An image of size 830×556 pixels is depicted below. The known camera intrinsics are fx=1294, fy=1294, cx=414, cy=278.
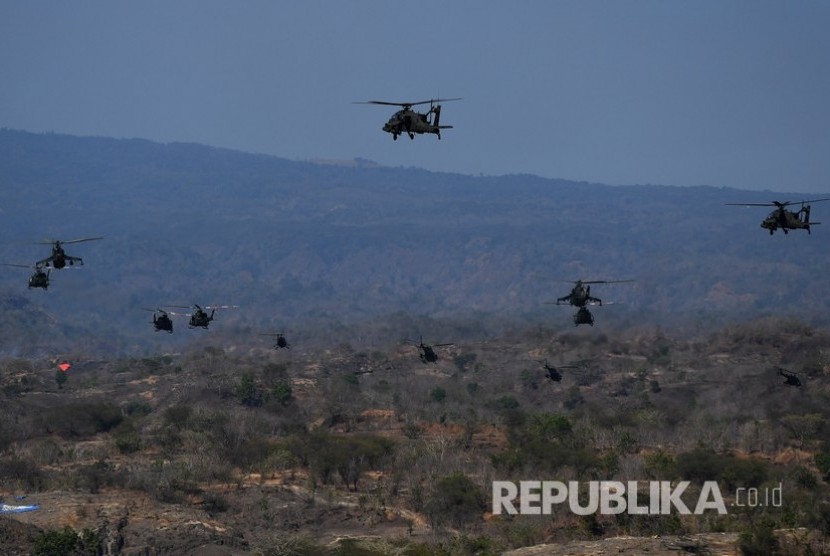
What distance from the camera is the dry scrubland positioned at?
49344 millimetres

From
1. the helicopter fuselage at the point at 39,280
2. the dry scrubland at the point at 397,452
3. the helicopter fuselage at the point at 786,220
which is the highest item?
the helicopter fuselage at the point at 786,220

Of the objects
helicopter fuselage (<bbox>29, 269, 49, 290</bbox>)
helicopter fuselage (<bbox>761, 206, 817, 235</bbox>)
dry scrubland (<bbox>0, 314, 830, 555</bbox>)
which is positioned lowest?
dry scrubland (<bbox>0, 314, 830, 555</bbox>)

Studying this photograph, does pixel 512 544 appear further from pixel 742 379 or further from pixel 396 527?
pixel 742 379

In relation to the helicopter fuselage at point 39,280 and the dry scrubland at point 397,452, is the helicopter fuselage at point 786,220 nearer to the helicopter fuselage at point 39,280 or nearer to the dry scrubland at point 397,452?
the dry scrubland at point 397,452

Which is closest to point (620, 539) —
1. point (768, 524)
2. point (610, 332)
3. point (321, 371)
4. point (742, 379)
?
point (768, 524)

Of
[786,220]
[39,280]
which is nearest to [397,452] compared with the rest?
[39,280]

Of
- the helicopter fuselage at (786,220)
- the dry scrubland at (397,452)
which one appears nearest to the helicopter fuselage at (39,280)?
the dry scrubland at (397,452)

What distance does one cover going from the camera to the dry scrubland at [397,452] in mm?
49344

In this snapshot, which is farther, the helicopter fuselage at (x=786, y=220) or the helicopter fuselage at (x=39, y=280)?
the helicopter fuselage at (x=39, y=280)

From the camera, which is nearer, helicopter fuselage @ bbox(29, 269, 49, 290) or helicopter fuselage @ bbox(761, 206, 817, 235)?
helicopter fuselage @ bbox(761, 206, 817, 235)

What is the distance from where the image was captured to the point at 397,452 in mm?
69125

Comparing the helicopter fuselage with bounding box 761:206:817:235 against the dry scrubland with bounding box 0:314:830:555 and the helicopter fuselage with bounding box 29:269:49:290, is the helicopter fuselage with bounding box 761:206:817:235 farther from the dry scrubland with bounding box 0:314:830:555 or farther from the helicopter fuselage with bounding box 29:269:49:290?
the helicopter fuselage with bounding box 29:269:49:290

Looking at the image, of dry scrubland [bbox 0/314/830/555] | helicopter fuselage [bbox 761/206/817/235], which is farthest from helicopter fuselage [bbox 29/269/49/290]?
helicopter fuselage [bbox 761/206/817/235]

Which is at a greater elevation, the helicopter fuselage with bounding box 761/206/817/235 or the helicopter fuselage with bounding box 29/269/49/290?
the helicopter fuselage with bounding box 761/206/817/235
